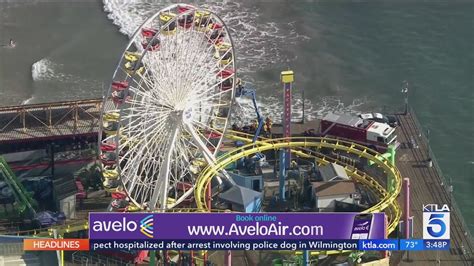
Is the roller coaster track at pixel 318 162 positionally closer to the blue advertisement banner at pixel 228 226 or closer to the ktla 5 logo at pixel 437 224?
the ktla 5 logo at pixel 437 224

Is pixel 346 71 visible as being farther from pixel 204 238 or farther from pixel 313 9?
pixel 204 238

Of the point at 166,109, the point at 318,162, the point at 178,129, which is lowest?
the point at 318,162

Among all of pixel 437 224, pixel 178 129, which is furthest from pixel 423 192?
pixel 178 129

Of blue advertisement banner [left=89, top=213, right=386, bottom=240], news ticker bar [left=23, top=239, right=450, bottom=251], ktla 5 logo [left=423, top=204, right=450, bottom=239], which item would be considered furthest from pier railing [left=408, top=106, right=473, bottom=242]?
blue advertisement banner [left=89, top=213, right=386, bottom=240]

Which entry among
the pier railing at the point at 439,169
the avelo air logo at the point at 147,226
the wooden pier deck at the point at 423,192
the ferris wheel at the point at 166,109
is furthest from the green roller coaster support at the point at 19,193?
the pier railing at the point at 439,169

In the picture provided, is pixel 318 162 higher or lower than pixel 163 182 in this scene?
lower

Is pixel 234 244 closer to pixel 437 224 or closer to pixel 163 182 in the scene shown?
pixel 437 224
